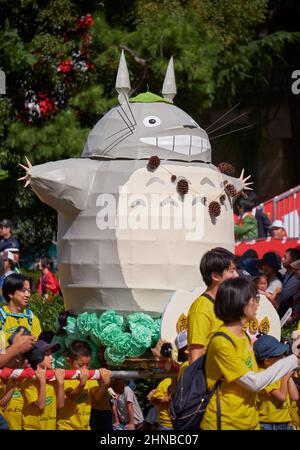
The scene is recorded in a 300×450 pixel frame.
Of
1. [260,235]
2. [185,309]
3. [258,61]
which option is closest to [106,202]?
[185,309]

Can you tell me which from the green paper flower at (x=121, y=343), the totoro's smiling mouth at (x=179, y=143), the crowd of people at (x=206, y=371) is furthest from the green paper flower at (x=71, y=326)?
the totoro's smiling mouth at (x=179, y=143)

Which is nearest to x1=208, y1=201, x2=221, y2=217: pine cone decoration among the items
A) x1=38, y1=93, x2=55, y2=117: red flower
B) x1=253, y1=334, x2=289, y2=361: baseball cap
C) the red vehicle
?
x1=253, y1=334, x2=289, y2=361: baseball cap

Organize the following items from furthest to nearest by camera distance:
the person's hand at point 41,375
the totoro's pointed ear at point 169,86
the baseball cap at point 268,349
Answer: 1. the totoro's pointed ear at point 169,86
2. the person's hand at point 41,375
3. the baseball cap at point 268,349

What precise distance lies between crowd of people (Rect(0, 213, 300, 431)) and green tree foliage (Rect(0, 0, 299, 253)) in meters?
5.62

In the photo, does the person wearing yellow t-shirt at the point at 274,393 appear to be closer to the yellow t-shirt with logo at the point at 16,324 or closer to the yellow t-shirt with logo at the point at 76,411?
the yellow t-shirt with logo at the point at 76,411

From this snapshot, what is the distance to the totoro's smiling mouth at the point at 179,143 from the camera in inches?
300

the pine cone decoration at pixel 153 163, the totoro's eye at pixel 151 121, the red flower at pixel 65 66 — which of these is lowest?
the pine cone decoration at pixel 153 163

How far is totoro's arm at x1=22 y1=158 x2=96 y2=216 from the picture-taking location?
24.2ft

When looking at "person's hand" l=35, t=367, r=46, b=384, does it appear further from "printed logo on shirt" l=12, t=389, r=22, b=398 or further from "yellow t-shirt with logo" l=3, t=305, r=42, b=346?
"yellow t-shirt with logo" l=3, t=305, r=42, b=346

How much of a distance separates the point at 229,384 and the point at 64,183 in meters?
2.47

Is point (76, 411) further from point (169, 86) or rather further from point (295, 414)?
point (169, 86)

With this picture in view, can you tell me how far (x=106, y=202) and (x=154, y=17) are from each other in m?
8.21

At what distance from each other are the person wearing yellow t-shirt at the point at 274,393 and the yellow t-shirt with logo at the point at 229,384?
3.09ft
